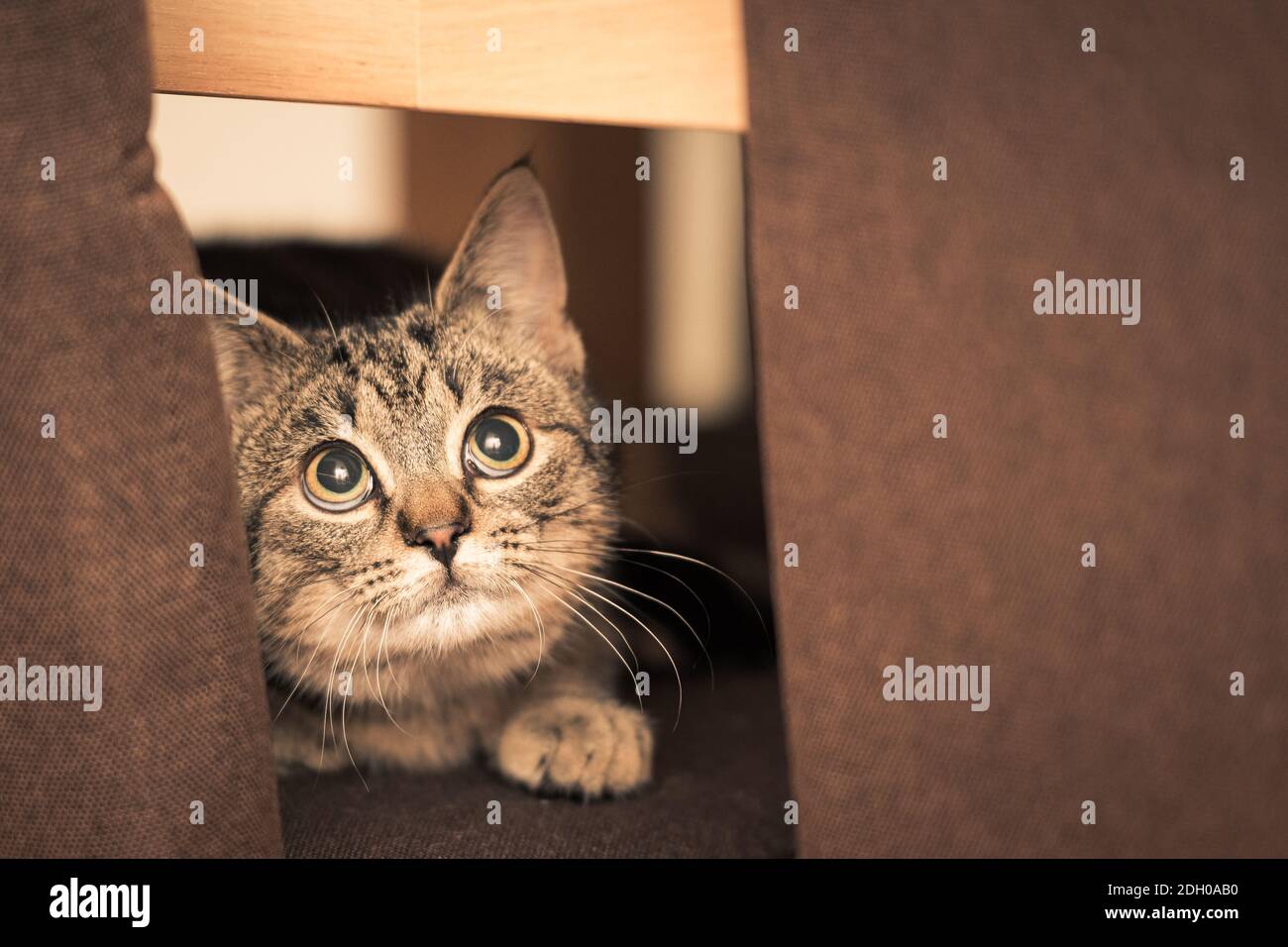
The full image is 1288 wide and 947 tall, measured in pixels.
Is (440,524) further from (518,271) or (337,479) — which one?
(518,271)

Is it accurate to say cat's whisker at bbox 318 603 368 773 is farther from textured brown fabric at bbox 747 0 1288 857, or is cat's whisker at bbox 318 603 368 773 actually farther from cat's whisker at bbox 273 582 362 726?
textured brown fabric at bbox 747 0 1288 857

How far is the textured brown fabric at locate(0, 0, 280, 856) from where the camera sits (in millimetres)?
672

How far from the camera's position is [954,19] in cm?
76

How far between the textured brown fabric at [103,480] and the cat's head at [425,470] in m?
0.28

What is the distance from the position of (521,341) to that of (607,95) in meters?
0.43

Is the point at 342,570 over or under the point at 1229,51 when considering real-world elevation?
under

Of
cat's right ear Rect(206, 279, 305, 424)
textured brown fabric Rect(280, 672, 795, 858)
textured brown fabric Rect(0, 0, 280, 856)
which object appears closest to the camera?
textured brown fabric Rect(0, 0, 280, 856)

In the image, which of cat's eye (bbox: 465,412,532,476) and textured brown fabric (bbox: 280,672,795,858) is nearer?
textured brown fabric (bbox: 280,672,795,858)

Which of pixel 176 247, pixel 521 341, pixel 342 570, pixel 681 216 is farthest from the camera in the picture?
pixel 681 216

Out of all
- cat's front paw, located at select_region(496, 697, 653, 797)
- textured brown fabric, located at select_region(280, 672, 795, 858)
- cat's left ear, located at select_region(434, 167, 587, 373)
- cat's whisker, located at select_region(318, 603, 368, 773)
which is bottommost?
textured brown fabric, located at select_region(280, 672, 795, 858)

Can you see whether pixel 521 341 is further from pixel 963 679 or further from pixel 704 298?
pixel 704 298

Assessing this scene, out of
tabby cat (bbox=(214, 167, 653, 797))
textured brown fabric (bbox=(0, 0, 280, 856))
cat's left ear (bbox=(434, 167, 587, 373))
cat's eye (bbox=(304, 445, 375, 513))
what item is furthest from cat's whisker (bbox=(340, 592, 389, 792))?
cat's left ear (bbox=(434, 167, 587, 373))
